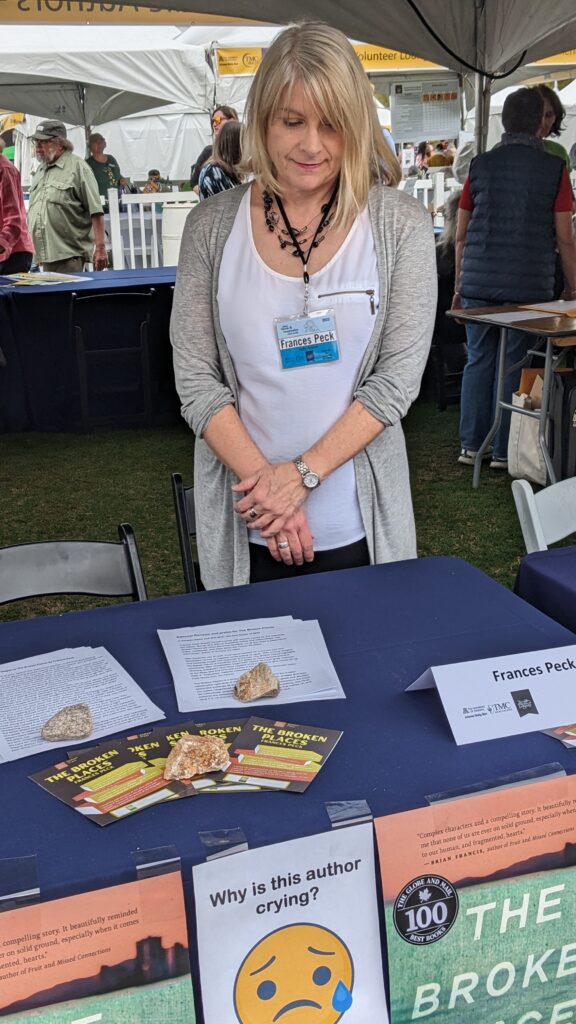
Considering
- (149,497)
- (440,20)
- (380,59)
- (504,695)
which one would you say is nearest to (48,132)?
(380,59)

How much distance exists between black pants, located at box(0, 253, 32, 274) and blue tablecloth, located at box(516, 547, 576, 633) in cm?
508

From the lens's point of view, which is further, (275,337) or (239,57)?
(239,57)

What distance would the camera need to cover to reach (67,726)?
1.18 meters

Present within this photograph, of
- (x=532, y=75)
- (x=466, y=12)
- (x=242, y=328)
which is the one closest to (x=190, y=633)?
(x=242, y=328)

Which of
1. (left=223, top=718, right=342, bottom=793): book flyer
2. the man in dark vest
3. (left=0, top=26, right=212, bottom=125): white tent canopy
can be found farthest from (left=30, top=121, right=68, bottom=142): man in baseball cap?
(left=223, top=718, right=342, bottom=793): book flyer

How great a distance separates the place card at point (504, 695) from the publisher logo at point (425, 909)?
0.18 meters

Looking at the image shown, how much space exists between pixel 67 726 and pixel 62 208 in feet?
20.1

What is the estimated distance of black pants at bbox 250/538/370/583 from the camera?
1.80 m

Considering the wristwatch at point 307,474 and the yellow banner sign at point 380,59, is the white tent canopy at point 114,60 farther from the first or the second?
the wristwatch at point 307,474

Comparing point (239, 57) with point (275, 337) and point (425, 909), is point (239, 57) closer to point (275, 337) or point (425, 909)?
point (275, 337)

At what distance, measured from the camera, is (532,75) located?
9.02 meters

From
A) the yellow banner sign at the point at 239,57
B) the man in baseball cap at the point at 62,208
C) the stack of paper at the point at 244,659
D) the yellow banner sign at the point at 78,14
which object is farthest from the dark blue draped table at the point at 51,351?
the stack of paper at the point at 244,659

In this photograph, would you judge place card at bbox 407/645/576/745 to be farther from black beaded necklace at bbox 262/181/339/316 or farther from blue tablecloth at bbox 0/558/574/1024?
black beaded necklace at bbox 262/181/339/316

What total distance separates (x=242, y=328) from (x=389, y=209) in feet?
1.03
